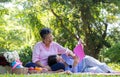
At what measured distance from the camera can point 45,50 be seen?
557 cm

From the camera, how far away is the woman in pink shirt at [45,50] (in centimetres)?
547

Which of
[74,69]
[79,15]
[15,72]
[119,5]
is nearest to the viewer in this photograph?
[15,72]

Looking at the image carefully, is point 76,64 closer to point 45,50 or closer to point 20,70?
point 45,50

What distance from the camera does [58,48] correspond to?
18.5 ft

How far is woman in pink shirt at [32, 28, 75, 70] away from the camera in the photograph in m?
5.47

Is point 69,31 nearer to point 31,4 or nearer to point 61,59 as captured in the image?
point 31,4

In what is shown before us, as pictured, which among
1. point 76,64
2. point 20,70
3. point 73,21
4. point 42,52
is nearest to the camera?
point 20,70

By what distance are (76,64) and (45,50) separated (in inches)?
21.5

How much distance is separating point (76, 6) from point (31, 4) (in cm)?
231

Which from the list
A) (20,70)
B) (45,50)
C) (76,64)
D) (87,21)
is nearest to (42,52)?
(45,50)

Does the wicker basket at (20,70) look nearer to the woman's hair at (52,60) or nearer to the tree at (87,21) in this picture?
the woman's hair at (52,60)

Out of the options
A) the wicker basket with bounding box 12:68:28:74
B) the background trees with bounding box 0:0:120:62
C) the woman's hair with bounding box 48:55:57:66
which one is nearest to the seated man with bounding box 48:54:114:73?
the woman's hair with bounding box 48:55:57:66

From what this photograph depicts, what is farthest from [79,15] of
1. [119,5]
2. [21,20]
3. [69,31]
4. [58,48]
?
[58,48]

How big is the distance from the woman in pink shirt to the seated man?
0.09 m
